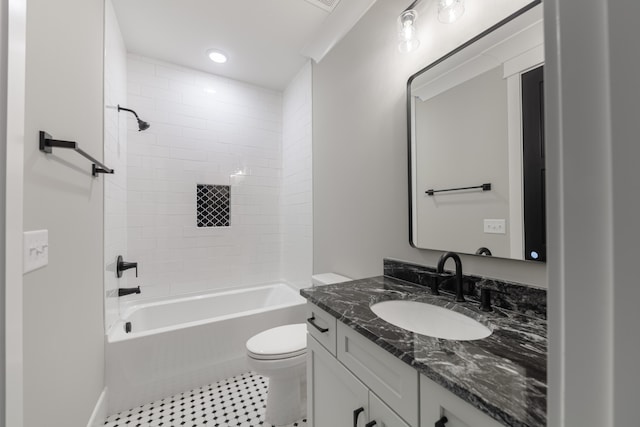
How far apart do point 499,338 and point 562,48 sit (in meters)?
0.77

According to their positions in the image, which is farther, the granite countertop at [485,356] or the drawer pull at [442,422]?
the drawer pull at [442,422]

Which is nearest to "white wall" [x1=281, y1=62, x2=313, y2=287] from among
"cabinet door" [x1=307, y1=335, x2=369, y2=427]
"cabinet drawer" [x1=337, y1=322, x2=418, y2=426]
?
"cabinet door" [x1=307, y1=335, x2=369, y2=427]

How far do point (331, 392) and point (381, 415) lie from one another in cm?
31

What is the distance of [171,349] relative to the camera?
1.80 m

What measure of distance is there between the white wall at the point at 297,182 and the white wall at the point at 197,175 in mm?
135

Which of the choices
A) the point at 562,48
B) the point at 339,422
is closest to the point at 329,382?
the point at 339,422

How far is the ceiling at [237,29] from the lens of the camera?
1.83 metres

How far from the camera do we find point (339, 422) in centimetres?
96

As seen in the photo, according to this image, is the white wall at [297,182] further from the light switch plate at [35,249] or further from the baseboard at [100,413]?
the light switch plate at [35,249]

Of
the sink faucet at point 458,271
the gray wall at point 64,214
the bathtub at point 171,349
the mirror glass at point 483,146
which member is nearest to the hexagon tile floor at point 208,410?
the bathtub at point 171,349

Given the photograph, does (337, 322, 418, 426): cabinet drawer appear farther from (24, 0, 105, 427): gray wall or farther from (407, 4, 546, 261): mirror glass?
(24, 0, 105, 427): gray wall

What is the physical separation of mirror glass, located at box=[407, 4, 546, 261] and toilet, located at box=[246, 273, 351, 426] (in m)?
0.97

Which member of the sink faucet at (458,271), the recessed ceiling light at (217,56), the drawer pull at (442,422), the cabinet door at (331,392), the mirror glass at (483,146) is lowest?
the cabinet door at (331,392)

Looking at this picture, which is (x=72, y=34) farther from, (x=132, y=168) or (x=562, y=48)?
(x=562, y=48)
